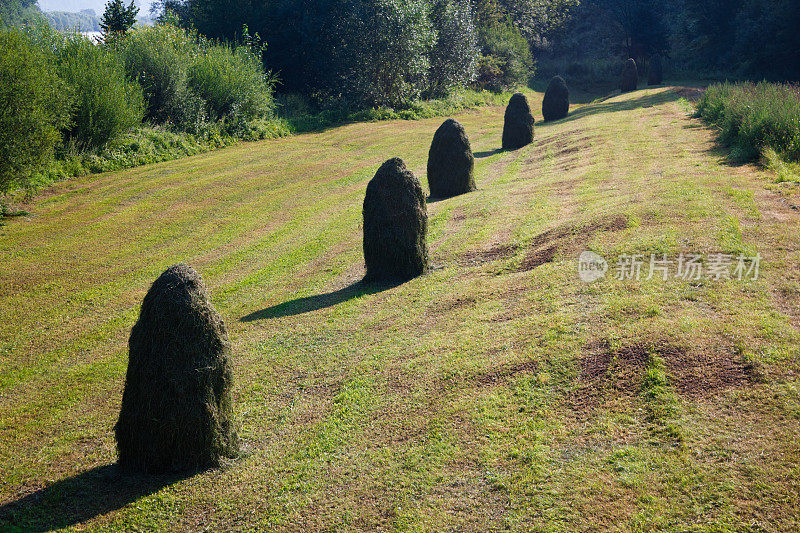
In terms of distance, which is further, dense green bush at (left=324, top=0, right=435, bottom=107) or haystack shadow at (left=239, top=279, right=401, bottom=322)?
dense green bush at (left=324, top=0, right=435, bottom=107)

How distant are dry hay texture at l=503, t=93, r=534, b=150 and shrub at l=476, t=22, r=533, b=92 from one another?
87.6 ft

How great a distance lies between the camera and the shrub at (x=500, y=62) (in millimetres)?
49531

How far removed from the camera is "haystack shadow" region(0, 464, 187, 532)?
192 inches

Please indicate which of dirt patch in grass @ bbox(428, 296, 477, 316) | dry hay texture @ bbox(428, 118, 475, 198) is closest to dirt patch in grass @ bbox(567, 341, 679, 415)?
dirt patch in grass @ bbox(428, 296, 477, 316)

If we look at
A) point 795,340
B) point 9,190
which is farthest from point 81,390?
point 9,190

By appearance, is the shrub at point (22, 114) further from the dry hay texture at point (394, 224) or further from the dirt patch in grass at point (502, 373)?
the dirt patch in grass at point (502, 373)

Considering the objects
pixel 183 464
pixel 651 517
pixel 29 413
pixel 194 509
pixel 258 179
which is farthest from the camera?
pixel 258 179

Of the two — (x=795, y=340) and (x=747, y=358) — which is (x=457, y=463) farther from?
(x=795, y=340)

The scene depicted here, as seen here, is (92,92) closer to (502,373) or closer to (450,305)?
(450,305)

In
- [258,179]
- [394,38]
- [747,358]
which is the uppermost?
[394,38]

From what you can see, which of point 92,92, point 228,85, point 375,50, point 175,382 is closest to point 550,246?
point 175,382

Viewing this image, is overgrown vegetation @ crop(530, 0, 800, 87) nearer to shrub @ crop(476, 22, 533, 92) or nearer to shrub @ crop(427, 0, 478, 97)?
shrub @ crop(476, 22, 533, 92)

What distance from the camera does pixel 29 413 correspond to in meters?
6.96

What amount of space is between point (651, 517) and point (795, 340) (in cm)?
275
